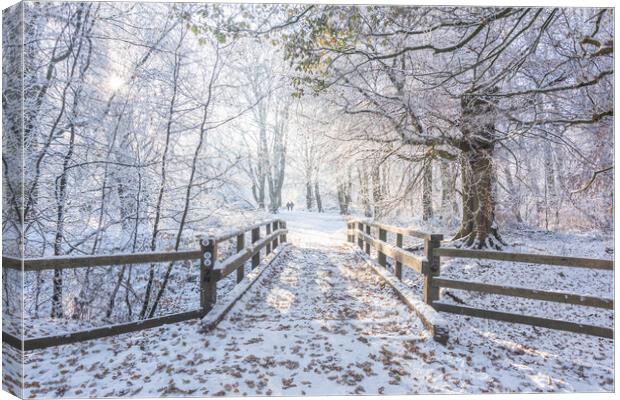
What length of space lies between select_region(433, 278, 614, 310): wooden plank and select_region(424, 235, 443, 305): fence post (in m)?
0.07

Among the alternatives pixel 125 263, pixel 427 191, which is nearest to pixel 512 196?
pixel 427 191

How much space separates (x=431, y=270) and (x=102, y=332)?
3707mm

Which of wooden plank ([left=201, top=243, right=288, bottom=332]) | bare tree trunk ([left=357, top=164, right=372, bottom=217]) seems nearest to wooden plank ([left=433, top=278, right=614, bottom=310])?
wooden plank ([left=201, top=243, right=288, bottom=332])

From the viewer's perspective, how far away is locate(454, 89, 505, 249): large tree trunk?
17.6ft

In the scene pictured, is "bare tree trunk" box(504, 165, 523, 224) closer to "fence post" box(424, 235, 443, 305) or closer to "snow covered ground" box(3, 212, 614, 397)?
"snow covered ground" box(3, 212, 614, 397)

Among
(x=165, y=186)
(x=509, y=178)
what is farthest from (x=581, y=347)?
(x=165, y=186)

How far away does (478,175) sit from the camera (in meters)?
6.82

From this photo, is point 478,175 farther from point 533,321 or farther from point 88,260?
point 88,260

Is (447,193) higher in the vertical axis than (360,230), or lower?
higher

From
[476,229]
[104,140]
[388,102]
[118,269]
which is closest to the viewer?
[104,140]

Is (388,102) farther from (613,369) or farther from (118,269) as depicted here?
(118,269)

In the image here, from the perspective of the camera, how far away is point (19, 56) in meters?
3.35

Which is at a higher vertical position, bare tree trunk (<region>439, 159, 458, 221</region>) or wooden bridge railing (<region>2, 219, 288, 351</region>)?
bare tree trunk (<region>439, 159, 458, 221</region>)

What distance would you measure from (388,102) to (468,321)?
403 centimetres
